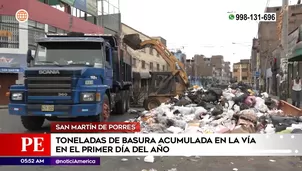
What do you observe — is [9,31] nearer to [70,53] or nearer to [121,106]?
[121,106]

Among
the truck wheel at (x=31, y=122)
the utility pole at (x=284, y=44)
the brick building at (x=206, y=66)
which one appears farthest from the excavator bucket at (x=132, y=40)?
the brick building at (x=206, y=66)

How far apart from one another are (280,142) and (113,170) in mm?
3513

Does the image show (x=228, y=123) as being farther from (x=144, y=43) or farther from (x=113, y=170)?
(x=144, y=43)

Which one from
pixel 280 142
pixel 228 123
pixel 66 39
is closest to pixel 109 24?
pixel 66 39

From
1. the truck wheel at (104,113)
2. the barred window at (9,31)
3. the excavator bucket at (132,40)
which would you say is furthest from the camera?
the barred window at (9,31)

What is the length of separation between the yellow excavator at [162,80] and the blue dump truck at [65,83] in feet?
22.1

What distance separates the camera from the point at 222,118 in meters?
9.99

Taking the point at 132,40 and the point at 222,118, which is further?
the point at 132,40

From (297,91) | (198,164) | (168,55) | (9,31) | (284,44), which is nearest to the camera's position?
(198,164)

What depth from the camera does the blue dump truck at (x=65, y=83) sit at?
9.29 meters

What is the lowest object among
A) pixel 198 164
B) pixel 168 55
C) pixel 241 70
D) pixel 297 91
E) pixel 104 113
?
pixel 198 164

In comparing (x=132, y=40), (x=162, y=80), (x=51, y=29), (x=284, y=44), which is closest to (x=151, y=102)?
(x=162, y=80)

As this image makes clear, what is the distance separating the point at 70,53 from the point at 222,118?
495 centimetres
